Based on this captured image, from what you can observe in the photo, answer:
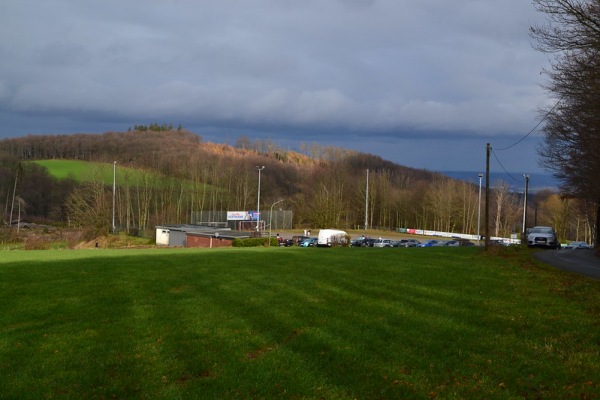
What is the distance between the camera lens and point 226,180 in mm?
112812

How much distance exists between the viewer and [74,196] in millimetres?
89625

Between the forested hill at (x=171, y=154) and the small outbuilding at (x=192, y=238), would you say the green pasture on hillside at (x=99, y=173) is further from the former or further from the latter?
the small outbuilding at (x=192, y=238)

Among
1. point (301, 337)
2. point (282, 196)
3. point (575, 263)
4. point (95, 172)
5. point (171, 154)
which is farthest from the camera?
point (171, 154)

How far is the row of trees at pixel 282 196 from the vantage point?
317 ft

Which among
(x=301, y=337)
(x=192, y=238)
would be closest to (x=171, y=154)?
(x=192, y=238)

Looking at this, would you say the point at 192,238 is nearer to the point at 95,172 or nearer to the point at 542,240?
the point at 542,240

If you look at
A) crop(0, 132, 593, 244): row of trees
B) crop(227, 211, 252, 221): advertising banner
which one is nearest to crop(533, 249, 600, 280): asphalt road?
crop(0, 132, 593, 244): row of trees

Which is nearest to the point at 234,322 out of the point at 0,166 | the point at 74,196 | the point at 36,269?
the point at 36,269

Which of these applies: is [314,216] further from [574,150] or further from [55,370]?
[55,370]

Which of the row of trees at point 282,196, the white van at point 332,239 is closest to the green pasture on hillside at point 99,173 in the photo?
the row of trees at point 282,196

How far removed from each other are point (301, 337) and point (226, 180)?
10410 centimetres

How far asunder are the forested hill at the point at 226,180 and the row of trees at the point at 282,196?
0.22 meters

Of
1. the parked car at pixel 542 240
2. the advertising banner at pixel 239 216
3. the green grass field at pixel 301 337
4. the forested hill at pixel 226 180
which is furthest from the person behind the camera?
the forested hill at pixel 226 180

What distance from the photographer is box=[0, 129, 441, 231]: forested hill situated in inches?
4102
